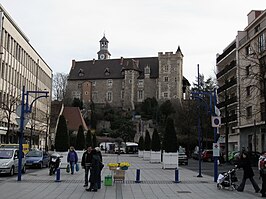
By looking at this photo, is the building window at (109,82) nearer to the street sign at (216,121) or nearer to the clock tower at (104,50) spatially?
the clock tower at (104,50)

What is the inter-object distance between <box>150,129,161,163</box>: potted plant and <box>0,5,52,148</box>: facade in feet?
48.0

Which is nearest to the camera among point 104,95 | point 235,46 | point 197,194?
point 197,194

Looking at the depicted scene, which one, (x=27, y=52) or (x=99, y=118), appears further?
(x=99, y=118)

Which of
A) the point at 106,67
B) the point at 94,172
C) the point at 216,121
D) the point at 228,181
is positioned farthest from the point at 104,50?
the point at 94,172

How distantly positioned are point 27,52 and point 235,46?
114 ft

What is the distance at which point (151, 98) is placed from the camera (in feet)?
399

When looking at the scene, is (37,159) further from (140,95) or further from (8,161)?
(140,95)

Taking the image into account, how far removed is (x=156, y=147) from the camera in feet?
138

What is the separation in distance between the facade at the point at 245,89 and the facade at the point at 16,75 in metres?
27.6

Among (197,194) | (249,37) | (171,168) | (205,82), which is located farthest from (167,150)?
(205,82)

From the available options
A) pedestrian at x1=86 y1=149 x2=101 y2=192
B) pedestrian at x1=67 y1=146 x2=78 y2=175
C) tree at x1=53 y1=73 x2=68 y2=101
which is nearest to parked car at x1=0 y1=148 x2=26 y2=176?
pedestrian at x1=67 y1=146 x2=78 y2=175

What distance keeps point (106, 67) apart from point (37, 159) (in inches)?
4272

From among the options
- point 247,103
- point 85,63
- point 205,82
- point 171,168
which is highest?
point 85,63

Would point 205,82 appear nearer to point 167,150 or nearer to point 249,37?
point 249,37
